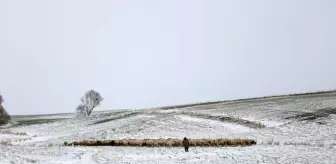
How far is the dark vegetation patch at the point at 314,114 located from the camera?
2201 inches

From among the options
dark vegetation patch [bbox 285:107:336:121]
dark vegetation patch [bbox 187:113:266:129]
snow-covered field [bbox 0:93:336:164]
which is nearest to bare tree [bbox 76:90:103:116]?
snow-covered field [bbox 0:93:336:164]

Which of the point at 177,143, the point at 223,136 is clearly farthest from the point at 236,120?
the point at 177,143

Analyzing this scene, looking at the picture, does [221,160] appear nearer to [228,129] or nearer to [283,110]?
[228,129]

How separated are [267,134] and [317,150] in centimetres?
1350

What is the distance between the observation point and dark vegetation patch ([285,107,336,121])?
55.9 meters

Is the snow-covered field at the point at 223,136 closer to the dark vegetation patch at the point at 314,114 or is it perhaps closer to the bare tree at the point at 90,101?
the dark vegetation patch at the point at 314,114

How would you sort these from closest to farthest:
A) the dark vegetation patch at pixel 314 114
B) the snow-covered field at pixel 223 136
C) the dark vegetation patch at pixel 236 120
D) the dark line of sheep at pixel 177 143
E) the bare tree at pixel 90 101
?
the snow-covered field at pixel 223 136 < the dark line of sheep at pixel 177 143 < the dark vegetation patch at pixel 236 120 < the dark vegetation patch at pixel 314 114 < the bare tree at pixel 90 101

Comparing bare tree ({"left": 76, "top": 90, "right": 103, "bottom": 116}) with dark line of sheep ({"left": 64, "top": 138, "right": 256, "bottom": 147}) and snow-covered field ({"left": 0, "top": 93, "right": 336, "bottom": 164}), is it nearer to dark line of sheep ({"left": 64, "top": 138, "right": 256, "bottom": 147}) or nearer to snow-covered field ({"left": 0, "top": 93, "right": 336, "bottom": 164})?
snow-covered field ({"left": 0, "top": 93, "right": 336, "bottom": 164})

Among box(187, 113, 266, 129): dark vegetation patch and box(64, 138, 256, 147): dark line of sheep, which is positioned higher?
box(187, 113, 266, 129): dark vegetation patch

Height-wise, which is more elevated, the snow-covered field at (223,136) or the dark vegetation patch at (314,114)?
the dark vegetation patch at (314,114)

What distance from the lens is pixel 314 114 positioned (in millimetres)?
57906

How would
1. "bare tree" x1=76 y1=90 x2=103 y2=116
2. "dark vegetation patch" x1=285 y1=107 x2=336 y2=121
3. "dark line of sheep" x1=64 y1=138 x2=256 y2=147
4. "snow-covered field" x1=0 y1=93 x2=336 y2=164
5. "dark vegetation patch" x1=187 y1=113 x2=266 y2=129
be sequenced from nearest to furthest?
"snow-covered field" x1=0 y1=93 x2=336 y2=164 → "dark line of sheep" x1=64 y1=138 x2=256 y2=147 → "dark vegetation patch" x1=187 y1=113 x2=266 y2=129 → "dark vegetation patch" x1=285 y1=107 x2=336 y2=121 → "bare tree" x1=76 y1=90 x2=103 y2=116

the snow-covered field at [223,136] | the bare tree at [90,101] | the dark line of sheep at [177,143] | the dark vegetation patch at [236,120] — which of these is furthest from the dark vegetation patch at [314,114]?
the bare tree at [90,101]

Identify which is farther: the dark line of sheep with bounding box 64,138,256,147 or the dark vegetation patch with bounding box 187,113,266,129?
the dark vegetation patch with bounding box 187,113,266,129
